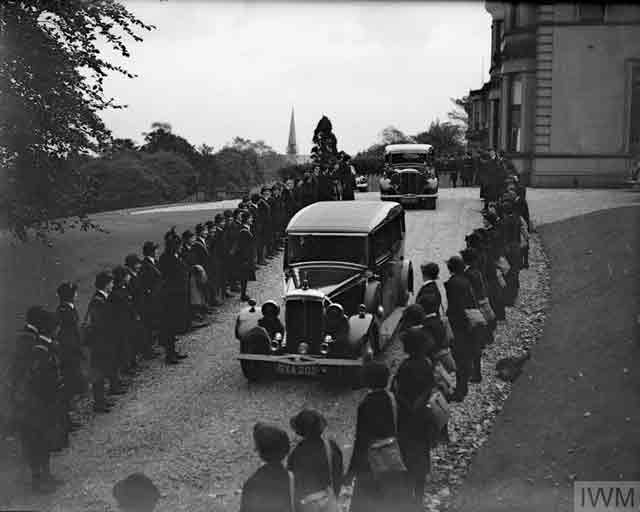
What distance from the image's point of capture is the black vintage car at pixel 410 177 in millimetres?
26891

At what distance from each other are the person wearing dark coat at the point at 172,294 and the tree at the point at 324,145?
14.2 meters

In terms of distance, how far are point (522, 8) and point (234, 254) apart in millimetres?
25003

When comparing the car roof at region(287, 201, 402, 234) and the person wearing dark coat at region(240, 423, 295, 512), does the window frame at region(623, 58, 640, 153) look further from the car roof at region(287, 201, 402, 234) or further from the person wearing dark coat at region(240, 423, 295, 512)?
the person wearing dark coat at region(240, 423, 295, 512)

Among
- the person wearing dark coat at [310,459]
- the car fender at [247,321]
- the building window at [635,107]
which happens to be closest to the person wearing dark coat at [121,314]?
the car fender at [247,321]

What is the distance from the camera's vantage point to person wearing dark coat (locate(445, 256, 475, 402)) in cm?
973

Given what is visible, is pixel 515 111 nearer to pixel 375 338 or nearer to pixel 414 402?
pixel 375 338

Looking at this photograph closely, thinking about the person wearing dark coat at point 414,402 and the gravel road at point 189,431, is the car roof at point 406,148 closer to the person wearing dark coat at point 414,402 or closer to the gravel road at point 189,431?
the gravel road at point 189,431

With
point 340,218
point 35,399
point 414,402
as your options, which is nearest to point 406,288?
point 340,218

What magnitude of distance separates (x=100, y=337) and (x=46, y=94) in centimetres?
655

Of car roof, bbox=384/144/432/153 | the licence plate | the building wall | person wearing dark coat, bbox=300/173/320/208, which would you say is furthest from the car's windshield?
the building wall

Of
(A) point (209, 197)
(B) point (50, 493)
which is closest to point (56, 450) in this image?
(B) point (50, 493)

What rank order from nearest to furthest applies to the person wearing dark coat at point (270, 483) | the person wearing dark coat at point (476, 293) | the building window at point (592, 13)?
the person wearing dark coat at point (270, 483)
the person wearing dark coat at point (476, 293)
the building window at point (592, 13)

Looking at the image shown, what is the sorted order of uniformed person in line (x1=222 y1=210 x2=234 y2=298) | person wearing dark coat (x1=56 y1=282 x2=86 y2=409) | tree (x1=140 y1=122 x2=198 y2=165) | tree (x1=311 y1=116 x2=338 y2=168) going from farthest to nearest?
tree (x1=140 y1=122 x2=198 y2=165), tree (x1=311 y1=116 x2=338 y2=168), uniformed person in line (x1=222 y1=210 x2=234 y2=298), person wearing dark coat (x1=56 y1=282 x2=86 y2=409)

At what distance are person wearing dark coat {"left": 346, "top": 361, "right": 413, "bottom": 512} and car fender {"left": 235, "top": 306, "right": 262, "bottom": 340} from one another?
16.9 ft
